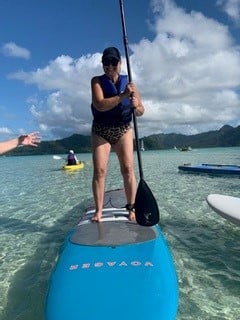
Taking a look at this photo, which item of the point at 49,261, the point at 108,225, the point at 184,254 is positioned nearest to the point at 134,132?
the point at 108,225

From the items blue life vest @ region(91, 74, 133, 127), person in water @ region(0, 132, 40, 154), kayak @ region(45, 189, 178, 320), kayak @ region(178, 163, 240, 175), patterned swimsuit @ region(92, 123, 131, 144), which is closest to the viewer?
kayak @ region(45, 189, 178, 320)

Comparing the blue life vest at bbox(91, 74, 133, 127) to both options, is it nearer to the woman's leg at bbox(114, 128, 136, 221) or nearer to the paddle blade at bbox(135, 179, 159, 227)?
the woman's leg at bbox(114, 128, 136, 221)

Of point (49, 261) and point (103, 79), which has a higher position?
point (103, 79)

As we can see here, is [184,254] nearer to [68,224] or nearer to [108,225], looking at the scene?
[108,225]

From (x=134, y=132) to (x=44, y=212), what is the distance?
5350 mm

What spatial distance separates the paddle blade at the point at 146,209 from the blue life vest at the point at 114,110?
1.20 m

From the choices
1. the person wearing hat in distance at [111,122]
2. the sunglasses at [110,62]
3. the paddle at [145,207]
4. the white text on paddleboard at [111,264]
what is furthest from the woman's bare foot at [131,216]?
the sunglasses at [110,62]

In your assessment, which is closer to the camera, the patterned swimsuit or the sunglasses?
the sunglasses

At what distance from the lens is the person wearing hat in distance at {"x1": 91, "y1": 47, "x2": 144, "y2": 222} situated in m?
5.31

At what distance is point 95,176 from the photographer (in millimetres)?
5699

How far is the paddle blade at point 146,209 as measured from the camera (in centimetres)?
534

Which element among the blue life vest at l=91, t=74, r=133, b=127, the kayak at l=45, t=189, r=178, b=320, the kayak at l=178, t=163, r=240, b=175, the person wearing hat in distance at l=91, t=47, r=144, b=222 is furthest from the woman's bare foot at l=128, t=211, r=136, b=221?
the kayak at l=178, t=163, r=240, b=175

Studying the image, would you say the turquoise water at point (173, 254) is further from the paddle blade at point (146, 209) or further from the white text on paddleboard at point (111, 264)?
the paddle blade at point (146, 209)

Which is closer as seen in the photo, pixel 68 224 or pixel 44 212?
pixel 68 224
